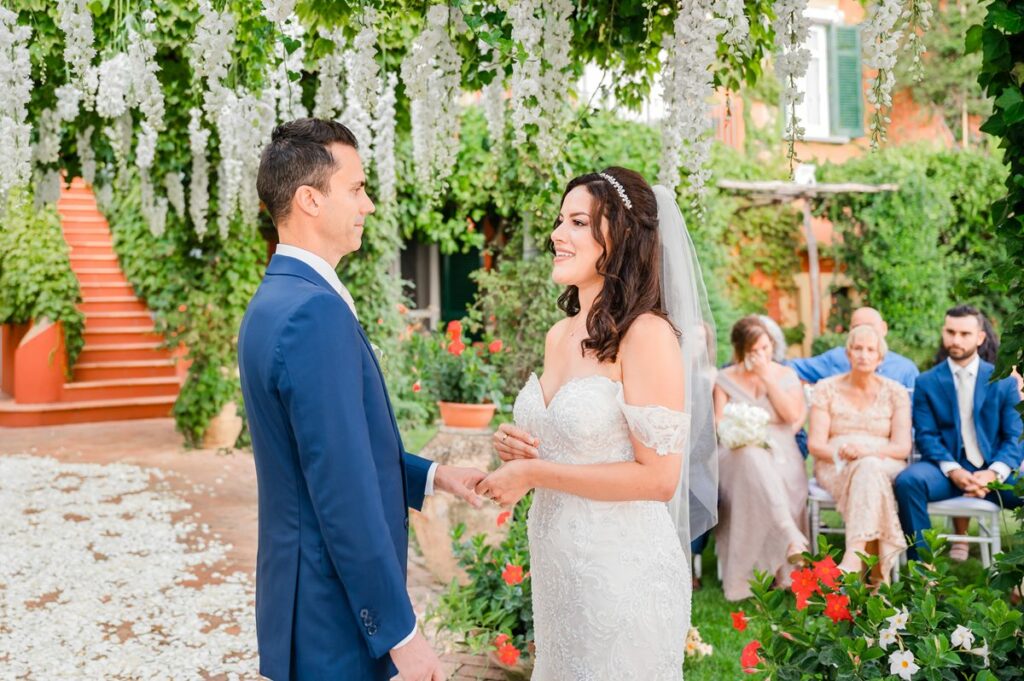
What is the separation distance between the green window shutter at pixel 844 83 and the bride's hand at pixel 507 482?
12.8 meters

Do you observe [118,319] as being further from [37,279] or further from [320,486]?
[320,486]

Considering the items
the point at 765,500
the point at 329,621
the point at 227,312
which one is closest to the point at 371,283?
the point at 227,312

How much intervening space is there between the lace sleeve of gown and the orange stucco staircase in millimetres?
9102

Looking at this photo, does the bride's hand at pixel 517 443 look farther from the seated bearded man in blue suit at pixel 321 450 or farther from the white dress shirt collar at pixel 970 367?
the white dress shirt collar at pixel 970 367

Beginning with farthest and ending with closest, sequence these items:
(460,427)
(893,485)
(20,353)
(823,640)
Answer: (20,353), (460,427), (893,485), (823,640)

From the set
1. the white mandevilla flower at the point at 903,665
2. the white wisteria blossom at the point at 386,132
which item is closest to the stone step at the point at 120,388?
the white wisteria blossom at the point at 386,132

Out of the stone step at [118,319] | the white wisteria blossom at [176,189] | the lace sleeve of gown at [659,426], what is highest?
the white wisteria blossom at [176,189]

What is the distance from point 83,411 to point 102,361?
1135 millimetres

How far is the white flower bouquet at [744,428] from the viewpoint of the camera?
5.01 metres

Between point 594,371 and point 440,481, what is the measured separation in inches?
19.3

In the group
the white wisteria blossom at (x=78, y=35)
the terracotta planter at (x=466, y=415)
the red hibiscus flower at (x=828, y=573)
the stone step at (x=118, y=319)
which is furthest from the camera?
the stone step at (x=118, y=319)

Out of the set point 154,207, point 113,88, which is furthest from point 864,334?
point 154,207

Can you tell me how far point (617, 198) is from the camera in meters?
2.38

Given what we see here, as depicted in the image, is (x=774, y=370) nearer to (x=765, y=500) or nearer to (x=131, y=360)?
(x=765, y=500)
